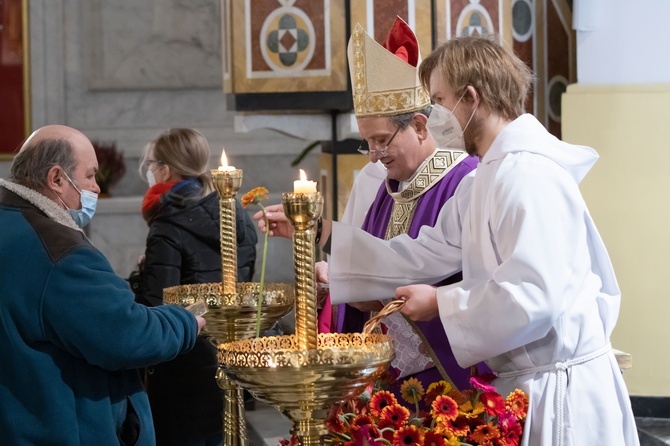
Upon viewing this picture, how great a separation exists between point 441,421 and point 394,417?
0.11m

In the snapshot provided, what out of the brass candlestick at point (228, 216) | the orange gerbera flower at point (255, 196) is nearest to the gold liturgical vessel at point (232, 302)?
the brass candlestick at point (228, 216)

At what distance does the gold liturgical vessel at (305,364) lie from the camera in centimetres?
213

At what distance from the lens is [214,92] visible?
9.65 metres

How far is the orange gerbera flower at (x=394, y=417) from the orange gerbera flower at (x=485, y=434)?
16 cm

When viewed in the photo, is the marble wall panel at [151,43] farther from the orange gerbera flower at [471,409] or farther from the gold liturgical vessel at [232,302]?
the orange gerbera flower at [471,409]

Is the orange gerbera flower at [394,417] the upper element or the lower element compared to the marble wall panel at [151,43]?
lower

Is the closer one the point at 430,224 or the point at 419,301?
the point at 419,301

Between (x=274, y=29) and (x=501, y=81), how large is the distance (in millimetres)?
3773

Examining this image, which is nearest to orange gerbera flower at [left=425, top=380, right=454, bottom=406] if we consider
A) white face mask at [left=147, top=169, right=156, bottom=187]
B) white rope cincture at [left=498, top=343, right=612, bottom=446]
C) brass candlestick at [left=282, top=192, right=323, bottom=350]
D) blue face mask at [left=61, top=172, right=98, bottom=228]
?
white rope cincture at [left=498, top=343, right=612, bottom=446]

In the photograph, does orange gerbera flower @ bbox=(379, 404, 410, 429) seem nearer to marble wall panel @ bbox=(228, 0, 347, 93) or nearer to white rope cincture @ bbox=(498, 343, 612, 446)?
white rope cincture @ bbox=(498, 343, 612, 446)

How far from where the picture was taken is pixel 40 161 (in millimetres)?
3195

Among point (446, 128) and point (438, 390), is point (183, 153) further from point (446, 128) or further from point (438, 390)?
point (438, 390)

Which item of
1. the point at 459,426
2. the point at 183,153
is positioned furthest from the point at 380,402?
the point at 183,153

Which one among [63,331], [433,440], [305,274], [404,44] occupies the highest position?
[404,44]
